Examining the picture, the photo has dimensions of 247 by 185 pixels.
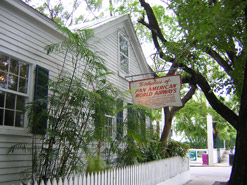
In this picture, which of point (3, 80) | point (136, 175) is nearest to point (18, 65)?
point (3, 80)

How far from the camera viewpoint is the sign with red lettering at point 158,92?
31.4 feet

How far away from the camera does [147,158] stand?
10.3 m

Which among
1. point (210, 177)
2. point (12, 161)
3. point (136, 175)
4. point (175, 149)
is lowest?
point (210, 177)

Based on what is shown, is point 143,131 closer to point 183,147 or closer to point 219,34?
point 219,34

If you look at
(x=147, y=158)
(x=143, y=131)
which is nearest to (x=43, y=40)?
(x=143, y=131)

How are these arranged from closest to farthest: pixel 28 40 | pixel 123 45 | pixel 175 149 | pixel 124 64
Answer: pixel 28 40
pixel 124 64
pixel 123 45
pixel 175 149

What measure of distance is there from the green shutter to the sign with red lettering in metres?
3.34

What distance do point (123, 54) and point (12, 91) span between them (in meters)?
6.63

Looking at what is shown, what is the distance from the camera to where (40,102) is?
5.99 metres

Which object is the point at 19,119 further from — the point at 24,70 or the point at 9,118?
the point at 24,70

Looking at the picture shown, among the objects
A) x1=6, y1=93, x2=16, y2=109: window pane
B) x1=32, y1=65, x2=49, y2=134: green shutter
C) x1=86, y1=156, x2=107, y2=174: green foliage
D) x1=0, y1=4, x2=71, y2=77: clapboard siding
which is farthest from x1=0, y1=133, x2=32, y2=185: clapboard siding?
x1=0, y1=4, x2=71, y2=77: clapboard siding

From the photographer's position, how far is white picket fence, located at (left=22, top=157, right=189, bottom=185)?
5565 millimetres

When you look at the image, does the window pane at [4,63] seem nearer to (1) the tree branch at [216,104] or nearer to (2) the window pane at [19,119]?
(2) the window pane at [19,119]

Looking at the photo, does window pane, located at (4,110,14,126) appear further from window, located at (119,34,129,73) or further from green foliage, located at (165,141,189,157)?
green foliage, located at (165,141,189,157)
